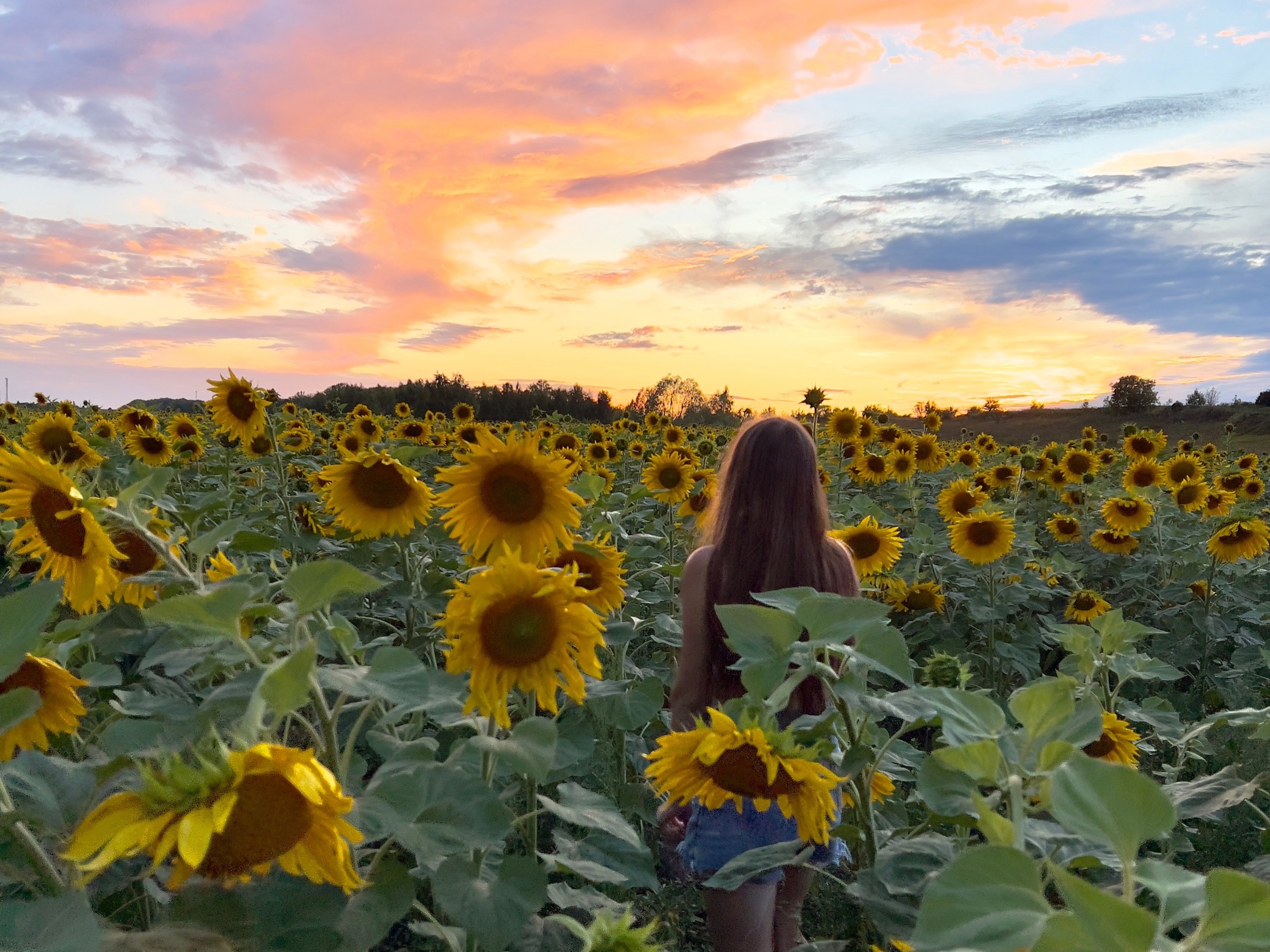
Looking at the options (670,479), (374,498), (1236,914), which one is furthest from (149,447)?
(1236,914)

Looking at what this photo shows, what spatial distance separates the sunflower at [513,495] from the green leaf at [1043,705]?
89 cm

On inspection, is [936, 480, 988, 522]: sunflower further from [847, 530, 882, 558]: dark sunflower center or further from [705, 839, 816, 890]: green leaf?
[705, 839, 816, 890]: green leaf

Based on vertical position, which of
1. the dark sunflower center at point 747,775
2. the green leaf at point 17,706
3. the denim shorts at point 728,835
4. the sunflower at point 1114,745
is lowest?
the denim shorts at point 728,835

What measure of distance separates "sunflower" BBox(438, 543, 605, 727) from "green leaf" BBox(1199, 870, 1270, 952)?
0.82 m

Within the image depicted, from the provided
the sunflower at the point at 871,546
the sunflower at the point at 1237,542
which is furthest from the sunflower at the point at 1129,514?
the sunflower at the point at 871,546

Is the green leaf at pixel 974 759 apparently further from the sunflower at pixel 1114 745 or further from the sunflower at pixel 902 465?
the sunflower at pixel 902 465

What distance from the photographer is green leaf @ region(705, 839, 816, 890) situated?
1288 mm

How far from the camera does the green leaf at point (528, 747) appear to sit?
1.12 meters

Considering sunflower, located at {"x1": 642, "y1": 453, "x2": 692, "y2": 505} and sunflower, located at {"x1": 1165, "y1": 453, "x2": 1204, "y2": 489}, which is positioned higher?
sunflower, located at {"x1": 642, "y1": 453, "x2": 692, "y2": 505}

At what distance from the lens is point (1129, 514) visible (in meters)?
6.61

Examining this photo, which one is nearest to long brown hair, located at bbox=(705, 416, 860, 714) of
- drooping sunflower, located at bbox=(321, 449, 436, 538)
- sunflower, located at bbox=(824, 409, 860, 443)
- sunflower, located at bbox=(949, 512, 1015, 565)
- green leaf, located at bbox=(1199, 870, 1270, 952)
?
drooping sunflower, located at bbox=(321, 449, 436, 538)

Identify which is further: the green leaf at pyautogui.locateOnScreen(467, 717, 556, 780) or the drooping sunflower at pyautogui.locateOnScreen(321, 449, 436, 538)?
the drooping sunflower at pyautogui.locateOnScreen(321, 449, 436, 538)

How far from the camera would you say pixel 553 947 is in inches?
53.4

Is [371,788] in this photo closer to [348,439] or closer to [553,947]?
[553,947]
